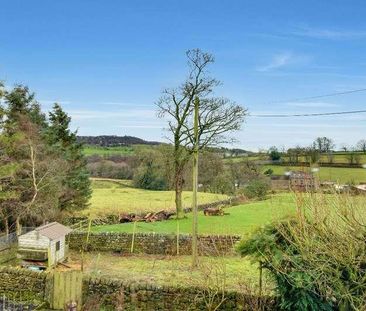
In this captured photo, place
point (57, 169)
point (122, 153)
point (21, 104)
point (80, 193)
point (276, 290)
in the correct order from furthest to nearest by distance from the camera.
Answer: point (122, 153), point (80, 193), point (21, 104), point (57, 169), point (276, 290)

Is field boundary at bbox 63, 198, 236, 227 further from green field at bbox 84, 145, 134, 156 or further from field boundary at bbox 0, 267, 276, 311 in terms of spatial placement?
green field at bbox 84, 145, 134, 156

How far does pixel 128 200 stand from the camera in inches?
1847

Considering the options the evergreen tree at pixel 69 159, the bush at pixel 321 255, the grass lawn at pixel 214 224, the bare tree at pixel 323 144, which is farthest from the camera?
the evergreen tree at pixel 69 159

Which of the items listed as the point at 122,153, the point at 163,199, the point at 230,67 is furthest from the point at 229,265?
the point at 122,153

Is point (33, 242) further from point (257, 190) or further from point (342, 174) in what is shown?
point (257, 190)

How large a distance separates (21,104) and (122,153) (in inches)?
1769

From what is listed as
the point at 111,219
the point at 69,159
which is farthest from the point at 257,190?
the point at 69,159

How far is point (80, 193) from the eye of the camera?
3609cm

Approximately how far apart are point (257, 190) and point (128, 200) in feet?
44.9

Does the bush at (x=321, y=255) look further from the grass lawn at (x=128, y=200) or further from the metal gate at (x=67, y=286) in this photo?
the grass lawn at (x=128, y=200)

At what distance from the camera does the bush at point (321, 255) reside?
10680 mm

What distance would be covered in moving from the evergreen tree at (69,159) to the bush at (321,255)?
1008 inches

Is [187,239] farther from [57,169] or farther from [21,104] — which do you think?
[21,104]

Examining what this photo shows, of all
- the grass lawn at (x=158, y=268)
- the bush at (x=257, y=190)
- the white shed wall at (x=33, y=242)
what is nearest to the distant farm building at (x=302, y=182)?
the grass lawn at (x=158, y=268)
